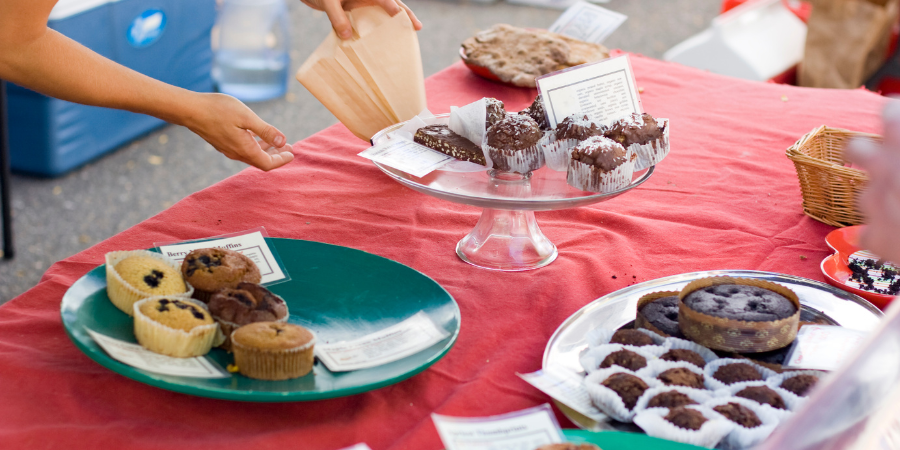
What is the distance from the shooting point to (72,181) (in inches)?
137

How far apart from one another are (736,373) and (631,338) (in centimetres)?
13

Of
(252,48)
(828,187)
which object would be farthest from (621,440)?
(252,48)

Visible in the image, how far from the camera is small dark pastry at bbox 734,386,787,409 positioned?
2.85 ft

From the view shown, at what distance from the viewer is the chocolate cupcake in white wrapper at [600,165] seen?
1222mm

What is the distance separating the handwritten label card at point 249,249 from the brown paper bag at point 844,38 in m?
3.16

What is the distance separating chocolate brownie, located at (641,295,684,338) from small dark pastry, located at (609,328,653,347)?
0.04 m

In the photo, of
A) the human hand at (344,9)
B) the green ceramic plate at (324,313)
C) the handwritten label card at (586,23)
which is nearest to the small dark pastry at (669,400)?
the green ceramic plate at (324,313)

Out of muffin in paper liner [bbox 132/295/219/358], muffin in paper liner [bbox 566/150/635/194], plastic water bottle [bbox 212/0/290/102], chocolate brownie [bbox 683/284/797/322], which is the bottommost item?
plastic water bottle [bbox 212/0/290/102]

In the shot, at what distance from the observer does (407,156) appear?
1315 mm

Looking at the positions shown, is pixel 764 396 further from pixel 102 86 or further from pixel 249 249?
pixel 102 86

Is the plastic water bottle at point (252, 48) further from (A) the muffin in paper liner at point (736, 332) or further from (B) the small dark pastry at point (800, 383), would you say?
(B) the small dark pastry at point (800, 383)

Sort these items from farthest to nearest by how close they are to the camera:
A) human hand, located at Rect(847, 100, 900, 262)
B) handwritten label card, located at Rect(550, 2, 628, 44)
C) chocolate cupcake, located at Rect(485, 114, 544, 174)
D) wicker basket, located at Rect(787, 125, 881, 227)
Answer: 1. handwritten label card, located at Rect(550, 2, 628, 44)
2. wicker basket, located at Rect(787, 125, 881, 227)
3. chocolate cupcake, located at Rect(485, 114, 544, 174)
4. human hand, located at Rect(847, 100, 900, 262)

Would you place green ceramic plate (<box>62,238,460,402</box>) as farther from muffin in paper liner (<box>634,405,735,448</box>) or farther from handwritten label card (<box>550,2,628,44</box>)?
handwritten label card (<box>550,2,628,44</box>)

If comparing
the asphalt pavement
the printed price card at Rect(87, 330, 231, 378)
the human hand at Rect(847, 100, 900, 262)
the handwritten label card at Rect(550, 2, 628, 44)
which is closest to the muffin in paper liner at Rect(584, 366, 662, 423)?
the human hand at Rect(847, 100, 900, 262)
